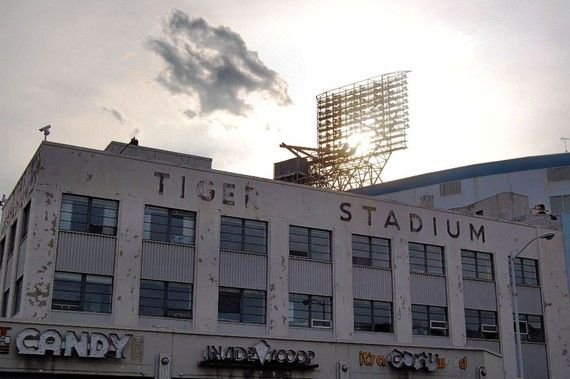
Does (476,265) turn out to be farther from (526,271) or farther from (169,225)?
(169,225)

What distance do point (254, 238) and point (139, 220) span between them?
6267 millimetres

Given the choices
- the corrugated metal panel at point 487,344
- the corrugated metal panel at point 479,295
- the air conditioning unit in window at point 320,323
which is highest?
→ the corrugated metal panel at point 479,295

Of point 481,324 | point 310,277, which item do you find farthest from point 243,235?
point 481,324

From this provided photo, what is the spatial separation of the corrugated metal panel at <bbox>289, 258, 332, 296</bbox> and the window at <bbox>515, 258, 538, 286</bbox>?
1444cm

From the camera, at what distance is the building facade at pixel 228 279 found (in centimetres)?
3419

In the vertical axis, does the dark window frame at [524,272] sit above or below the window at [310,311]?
above

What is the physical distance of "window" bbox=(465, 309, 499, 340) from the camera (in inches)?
1869

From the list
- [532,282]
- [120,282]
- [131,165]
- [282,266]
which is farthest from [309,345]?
[532,282]

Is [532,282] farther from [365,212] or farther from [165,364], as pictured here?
[165,364]

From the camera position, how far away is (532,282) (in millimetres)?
51188

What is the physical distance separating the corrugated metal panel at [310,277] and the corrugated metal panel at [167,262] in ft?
18.7

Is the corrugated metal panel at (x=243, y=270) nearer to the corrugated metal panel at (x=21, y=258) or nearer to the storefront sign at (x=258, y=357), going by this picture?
the storefront sign at (x=258, y=357)

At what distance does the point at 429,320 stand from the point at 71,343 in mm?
22190

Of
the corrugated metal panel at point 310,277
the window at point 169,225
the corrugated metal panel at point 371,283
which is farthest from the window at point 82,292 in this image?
the corrugated metal panel at point 371,283
